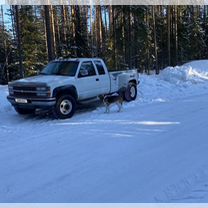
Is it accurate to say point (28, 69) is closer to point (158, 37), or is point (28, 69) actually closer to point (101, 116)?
point (158, 37)

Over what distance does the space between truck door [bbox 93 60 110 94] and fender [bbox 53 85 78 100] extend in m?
1.37

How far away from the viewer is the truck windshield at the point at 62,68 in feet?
41.4

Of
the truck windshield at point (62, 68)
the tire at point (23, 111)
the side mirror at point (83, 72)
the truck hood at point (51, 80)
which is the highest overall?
the truck windshield at point (62, 68)

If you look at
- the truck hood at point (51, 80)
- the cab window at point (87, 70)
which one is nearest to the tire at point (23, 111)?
the truck hood at point (51, 80)

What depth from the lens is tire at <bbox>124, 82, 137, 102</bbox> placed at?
14.6 meters

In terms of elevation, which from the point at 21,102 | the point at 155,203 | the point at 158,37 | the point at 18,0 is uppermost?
the point at 18,0

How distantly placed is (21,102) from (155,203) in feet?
25.2

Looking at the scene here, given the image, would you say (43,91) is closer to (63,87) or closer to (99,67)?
(63,87)

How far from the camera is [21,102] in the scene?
11875 mm

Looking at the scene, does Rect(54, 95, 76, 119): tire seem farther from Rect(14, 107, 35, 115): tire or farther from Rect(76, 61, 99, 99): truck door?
Rect(14, 107, 35, 115): tire

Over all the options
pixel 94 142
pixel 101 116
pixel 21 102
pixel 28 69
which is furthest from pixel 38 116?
pixel 28 69

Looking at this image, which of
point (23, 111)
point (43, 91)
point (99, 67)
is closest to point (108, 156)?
point (43, 91)

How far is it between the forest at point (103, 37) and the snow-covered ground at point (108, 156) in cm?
1715

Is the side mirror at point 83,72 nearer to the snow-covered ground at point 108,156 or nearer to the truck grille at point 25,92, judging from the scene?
the snow-covered ground at point 108,156
